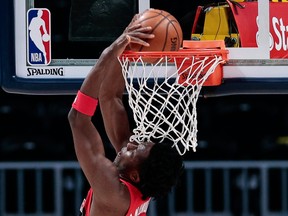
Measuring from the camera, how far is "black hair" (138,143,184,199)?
13.7ft

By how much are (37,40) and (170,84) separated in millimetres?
745

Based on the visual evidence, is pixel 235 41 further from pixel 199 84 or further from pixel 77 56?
pixel 77 56

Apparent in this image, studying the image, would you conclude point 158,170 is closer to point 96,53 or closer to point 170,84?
point 170,84

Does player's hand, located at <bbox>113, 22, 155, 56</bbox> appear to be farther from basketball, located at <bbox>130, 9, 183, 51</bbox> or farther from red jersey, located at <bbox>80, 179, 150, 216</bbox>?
red jersey, located at <bbox>80, 179, 150, 216</bbox>

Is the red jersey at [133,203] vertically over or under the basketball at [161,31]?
under

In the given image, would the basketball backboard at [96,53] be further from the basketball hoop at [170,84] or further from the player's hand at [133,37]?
the player's hand at [133,37]

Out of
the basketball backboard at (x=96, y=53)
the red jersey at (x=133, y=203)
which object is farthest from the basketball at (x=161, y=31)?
the red jersey at (x=133, y=203)

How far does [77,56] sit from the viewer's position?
477cm

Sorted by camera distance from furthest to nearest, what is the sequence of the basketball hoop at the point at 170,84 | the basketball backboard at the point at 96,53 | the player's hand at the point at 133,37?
the basketball backboard at the point at 96,53, the basketball hoop at the point at 170,84, the player's hand at the point at 133,37

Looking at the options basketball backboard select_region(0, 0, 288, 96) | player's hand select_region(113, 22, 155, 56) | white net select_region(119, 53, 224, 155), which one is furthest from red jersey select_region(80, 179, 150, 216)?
basketball backboard select_region(0, 0, 288, 96)

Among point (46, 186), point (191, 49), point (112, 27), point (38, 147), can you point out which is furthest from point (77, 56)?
point (38, 147)

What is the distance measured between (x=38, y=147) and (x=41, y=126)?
192 millimetres

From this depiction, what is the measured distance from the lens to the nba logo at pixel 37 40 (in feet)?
15.5

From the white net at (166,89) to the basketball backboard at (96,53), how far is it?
0.27m
